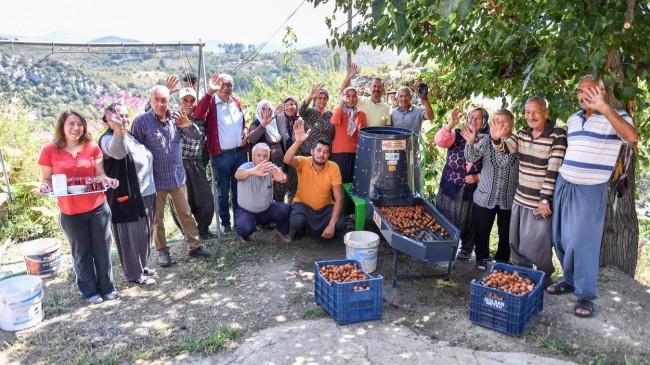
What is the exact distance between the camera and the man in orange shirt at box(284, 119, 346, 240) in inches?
201

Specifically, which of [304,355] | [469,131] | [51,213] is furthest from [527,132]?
[51,213]

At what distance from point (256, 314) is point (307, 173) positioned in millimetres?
1769

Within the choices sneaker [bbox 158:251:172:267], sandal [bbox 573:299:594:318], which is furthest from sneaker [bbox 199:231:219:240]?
sandal [bbox 573:299:594:318]

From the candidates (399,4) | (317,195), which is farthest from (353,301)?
(399,4)

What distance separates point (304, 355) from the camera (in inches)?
127

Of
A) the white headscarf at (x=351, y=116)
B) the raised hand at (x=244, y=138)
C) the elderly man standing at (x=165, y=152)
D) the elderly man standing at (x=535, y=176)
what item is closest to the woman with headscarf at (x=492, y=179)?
the elderly man standing at (x=535, y=176)

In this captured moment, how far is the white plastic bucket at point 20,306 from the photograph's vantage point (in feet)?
11.8

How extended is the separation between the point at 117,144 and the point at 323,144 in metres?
2.04

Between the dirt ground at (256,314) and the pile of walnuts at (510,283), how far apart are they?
0.31 m

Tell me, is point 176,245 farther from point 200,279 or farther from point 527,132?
point 527,132

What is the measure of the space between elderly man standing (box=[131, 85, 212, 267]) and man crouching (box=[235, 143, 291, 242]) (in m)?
0.55

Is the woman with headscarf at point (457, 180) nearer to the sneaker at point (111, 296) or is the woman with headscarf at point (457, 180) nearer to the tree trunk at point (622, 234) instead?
the tree trunk at point (622, 234)

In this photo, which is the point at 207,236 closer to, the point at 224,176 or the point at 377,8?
the point at 224,176

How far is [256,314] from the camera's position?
3.91m
